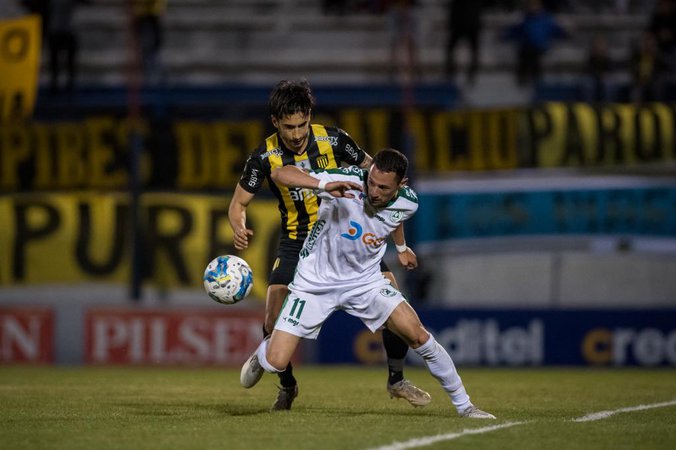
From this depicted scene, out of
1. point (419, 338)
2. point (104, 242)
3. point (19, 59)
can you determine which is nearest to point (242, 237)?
point (419, 338)

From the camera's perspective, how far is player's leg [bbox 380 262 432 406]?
840cm

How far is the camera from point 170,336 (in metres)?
15.4

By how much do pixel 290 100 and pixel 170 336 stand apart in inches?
308

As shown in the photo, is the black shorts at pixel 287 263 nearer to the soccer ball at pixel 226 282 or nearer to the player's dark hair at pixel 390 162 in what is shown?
the soccer ball at pixel 226 282

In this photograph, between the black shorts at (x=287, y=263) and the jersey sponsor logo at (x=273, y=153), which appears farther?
the black shorts at (x=287, y=263)

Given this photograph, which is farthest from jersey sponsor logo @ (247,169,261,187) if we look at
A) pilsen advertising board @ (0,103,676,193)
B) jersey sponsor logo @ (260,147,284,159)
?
pilsen advertising board @ (0,103,676,193)

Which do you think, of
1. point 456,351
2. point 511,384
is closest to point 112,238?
point 456,351

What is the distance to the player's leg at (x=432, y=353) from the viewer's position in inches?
306

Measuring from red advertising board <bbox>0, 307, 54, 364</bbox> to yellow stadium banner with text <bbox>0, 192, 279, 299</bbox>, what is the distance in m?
1.04

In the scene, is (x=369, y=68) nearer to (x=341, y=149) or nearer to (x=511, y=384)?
(x=511, y=384)

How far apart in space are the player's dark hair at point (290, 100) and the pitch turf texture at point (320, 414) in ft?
6.52

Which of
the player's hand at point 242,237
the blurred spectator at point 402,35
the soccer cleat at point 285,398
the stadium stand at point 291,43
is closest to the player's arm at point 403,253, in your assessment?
the player's hand at point 242,237

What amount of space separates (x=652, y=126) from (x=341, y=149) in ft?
33.8

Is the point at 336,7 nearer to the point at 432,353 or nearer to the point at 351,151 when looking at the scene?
the point at 351,151
